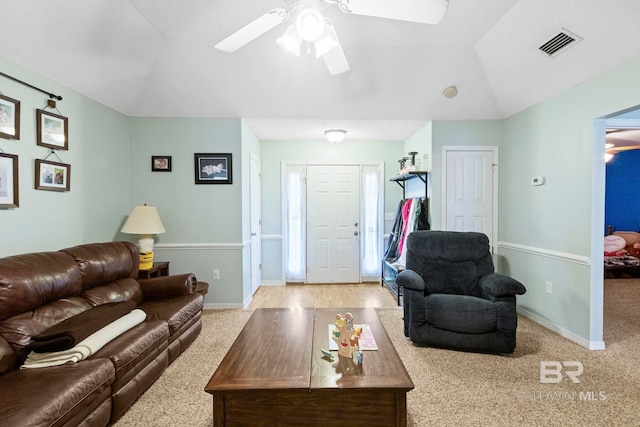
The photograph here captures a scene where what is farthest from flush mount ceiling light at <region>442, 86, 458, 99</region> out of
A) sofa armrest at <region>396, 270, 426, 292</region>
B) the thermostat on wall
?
sofa armrest at <region>396, 270, 426, 292</region>

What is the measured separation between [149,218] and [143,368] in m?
1.69

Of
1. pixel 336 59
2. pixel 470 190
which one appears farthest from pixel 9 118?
pixel 470 190

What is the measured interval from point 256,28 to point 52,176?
2104mm

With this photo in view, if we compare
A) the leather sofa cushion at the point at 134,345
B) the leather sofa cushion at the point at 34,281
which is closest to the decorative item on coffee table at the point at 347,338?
the leather sofa cushion at the point at 134,345

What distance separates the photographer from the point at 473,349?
2.54 metres

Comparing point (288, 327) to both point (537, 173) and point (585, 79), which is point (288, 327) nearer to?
point (537, 173)

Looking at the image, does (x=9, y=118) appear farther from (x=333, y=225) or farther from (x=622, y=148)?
(x=622, y=148)

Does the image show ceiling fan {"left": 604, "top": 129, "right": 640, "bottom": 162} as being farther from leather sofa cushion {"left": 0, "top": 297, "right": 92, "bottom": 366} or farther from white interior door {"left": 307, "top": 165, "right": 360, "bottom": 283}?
leather sofa cushion {"left": 0, "top": 297, "right": 92, "bottom": 366}

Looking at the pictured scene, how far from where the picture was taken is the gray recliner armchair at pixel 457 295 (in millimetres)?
2465

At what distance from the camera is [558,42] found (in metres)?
2.49

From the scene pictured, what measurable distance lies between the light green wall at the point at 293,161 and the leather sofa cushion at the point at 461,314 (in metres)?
2.46

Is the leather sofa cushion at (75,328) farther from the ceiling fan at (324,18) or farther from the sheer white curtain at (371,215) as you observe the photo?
the sheer white curtain at (371,215)

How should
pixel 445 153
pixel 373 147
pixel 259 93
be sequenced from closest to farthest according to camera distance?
pixel 259 93, pixel 445 153, pixel 373 147

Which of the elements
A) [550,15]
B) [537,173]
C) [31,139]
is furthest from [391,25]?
[31,139]
